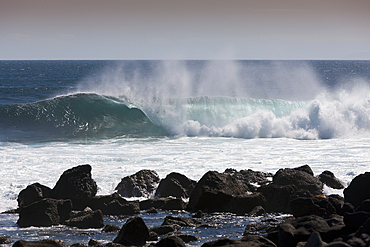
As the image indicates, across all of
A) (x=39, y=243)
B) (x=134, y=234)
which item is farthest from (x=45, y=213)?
(x=134, y=234)

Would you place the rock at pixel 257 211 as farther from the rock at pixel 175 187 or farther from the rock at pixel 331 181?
the rock at pixel 331 181

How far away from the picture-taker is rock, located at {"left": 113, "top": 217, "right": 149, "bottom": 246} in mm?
7258

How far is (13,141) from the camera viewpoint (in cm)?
1862

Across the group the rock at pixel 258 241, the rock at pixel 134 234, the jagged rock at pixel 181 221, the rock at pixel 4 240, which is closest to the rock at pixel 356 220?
the rock at pixel 258 241

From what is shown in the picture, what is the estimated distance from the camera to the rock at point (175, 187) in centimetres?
1072

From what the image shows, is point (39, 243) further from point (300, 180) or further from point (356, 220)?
point (300, 180)

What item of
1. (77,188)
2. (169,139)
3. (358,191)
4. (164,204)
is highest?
(169,139)

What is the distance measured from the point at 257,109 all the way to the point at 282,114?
1648mm

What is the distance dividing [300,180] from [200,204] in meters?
2.95

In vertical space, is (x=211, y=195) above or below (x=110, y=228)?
above

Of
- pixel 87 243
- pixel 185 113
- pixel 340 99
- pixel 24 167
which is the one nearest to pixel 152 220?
pixel 87 243

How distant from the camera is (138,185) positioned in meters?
11.1

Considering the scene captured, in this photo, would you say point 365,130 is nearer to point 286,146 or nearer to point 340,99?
point 340,99

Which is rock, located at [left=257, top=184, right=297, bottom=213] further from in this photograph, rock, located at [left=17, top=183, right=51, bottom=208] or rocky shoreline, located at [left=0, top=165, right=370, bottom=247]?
rock, located at [left=17, top=183, right=51, bottom=208]
